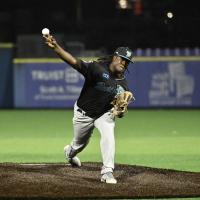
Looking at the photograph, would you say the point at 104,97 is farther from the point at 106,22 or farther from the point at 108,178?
the point at 106,22

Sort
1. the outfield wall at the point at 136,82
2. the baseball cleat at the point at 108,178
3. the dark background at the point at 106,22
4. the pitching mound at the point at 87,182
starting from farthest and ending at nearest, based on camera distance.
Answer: the dark background at the point at 106,22
the outfield wall at the point at 136,82
the baseball cleat at the point at 108,178
the pitching mound at the point at 87,182

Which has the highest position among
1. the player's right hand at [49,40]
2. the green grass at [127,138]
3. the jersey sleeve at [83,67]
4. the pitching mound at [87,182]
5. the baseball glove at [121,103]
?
the player's right hand at [49,40]

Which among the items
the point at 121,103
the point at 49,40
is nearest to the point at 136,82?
the point at 121,103

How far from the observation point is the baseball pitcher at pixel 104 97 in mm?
8055

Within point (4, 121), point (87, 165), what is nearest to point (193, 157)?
point (87, 165)

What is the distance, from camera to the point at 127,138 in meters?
14.0

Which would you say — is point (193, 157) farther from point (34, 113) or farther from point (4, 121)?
point (34, 113)

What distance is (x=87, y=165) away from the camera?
9594 millimetres

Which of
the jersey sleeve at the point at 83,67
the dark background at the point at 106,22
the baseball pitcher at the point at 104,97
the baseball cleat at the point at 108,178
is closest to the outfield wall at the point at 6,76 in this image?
the dark background at the point at 106,22

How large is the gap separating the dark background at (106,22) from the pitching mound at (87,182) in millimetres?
16449

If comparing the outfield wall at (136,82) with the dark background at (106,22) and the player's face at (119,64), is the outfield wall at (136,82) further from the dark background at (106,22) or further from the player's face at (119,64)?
the player's face at (119,64)

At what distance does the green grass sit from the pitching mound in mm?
1072

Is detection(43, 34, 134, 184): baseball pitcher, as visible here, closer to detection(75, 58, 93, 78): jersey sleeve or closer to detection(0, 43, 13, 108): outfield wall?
detection(75, 58, 93, 78): jersey sleeve

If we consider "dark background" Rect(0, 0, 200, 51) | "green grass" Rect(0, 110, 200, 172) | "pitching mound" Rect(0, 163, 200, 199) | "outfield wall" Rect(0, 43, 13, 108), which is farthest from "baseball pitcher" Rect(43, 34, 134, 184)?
"dark background" Rect(0, 0, 200, 51)
